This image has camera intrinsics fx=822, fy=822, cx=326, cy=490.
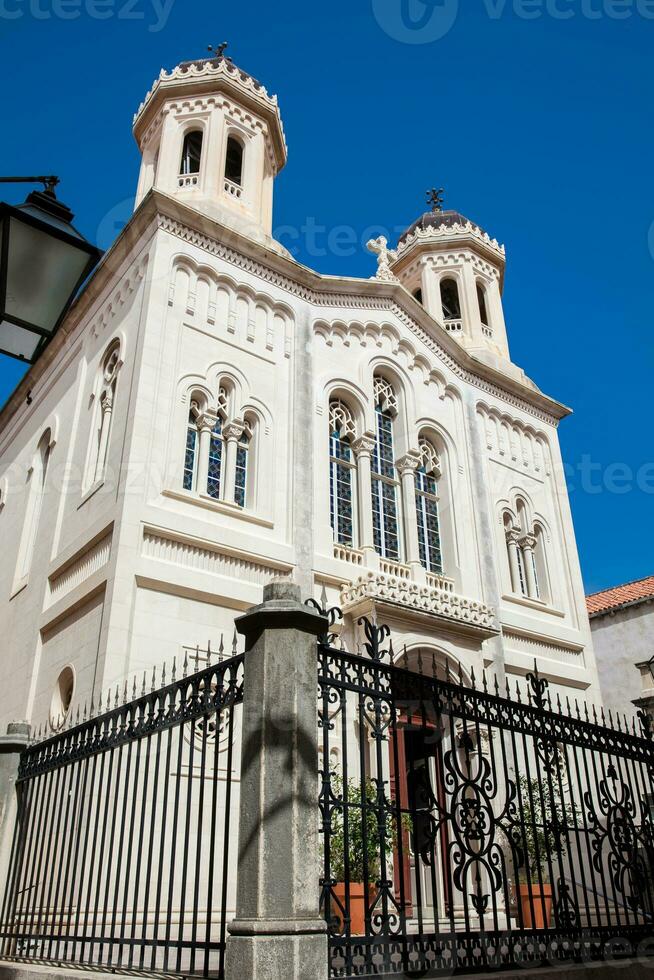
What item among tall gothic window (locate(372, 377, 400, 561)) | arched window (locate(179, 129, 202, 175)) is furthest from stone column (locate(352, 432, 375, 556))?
arched window (locate(179, 129, 202, 175))

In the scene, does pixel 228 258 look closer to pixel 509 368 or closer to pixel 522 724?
pixel 509 368

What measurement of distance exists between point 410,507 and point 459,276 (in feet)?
30.4

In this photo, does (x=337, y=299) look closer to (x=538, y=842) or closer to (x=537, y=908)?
(x=537, y=908)

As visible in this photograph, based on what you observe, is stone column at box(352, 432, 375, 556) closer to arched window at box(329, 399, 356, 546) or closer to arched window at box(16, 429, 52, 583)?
arched window at box(329, 399, 356, 546)

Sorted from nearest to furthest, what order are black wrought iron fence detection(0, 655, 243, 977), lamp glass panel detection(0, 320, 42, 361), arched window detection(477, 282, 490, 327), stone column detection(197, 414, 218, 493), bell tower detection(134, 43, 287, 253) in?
lamp glass panel detection(0, 320, 42, 361) < black wrought iron fence detection(0, 655, 243, 977) < stone column detection(197, 414, 218, 493) < bell tower detection(134, 43, 287, 253) < arched window detection(477, 282, 490, 327)

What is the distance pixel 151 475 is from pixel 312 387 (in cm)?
433

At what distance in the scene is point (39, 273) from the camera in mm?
4211

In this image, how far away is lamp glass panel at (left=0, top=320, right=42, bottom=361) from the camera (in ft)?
13.9

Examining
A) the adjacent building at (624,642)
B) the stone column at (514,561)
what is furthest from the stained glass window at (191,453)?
the adjacent building at (624,642)

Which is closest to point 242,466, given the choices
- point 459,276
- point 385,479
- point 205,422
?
point 205,422

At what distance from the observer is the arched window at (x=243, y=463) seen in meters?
14.2

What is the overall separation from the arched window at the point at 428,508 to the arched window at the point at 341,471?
Answer: 1862 millimetres

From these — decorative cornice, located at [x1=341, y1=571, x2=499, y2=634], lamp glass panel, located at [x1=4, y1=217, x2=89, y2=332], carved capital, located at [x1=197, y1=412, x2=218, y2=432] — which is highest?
carved capital, located at [x1=197, y1=412, x2=218, y2=432]

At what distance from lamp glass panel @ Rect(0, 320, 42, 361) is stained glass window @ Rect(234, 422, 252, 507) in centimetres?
973
